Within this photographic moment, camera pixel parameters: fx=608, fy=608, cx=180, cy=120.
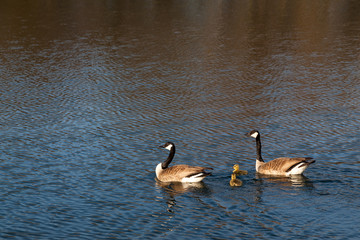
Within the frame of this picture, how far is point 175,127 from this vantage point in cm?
2994

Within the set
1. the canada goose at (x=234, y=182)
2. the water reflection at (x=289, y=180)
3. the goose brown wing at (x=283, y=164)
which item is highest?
the goose brown wing at (x=283, y=164)

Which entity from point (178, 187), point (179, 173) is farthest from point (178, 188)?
point (179, 173)

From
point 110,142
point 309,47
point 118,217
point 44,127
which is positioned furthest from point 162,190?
point 309,47

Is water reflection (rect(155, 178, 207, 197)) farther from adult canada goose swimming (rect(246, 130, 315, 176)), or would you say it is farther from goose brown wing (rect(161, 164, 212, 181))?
adult canada goose swimming (rect(246, 130, 315, 176))

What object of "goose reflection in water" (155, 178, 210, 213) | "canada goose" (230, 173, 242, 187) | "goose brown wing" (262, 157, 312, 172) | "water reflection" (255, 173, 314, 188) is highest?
"goose brown wing" (262, 157, 312, 172)

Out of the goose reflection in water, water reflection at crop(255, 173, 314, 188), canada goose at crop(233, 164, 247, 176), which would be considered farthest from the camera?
canada goose at crop(233, 164, 247, 176)

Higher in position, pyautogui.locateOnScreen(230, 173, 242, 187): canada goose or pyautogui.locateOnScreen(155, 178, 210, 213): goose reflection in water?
pyautogui.locateOnScreen(230, 173, 242, 187): canada goose

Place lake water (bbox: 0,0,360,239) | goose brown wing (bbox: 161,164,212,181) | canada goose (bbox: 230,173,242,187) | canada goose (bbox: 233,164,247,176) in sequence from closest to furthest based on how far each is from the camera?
1. lake water (bbox: 0,0,360,239)
2. canada goose (bbox: 230,173,242,187)
3. goose brown wing (bbox: 161,164,212,181)
4. canada goose (bbox: 233,164,247,176)

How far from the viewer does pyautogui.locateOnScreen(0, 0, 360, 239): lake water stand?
18953 mm

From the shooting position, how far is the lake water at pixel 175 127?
18953mm

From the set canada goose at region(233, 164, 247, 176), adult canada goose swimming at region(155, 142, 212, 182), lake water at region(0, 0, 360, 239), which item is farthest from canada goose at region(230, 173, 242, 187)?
adult canada goose swimming at region(155, 142, 212, 182)

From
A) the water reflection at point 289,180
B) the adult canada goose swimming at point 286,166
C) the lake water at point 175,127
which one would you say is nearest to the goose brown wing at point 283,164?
the adult canada goose swimming at point 286,166

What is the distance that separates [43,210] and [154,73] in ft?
80.4

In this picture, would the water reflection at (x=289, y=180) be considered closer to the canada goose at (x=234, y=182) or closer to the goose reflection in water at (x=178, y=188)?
the canada goose at (x=234, y=182)
